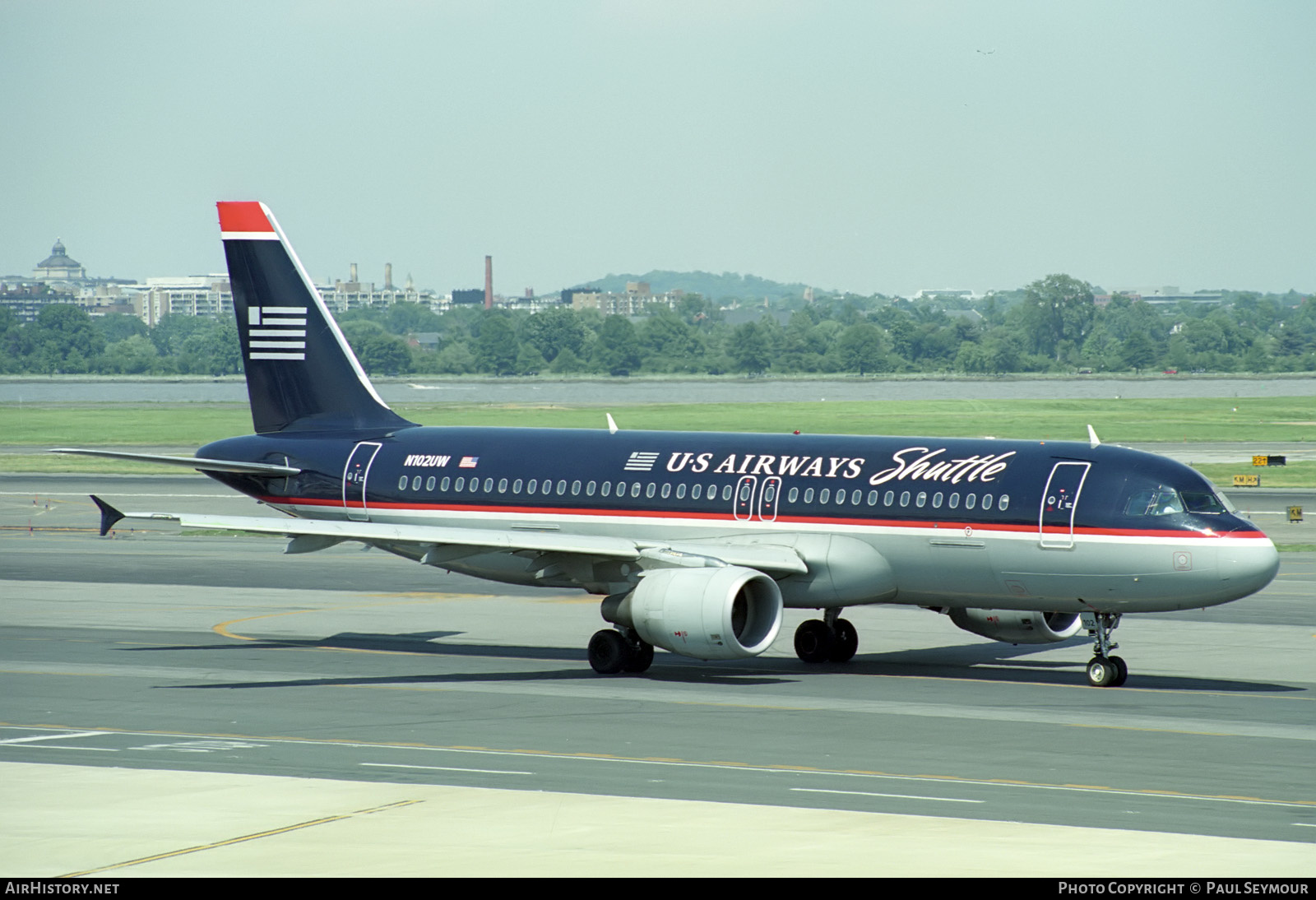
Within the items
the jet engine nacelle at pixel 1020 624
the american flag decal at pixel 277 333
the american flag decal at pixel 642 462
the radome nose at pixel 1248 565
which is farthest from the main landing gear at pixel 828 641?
the american flag decal at pixel 277 333

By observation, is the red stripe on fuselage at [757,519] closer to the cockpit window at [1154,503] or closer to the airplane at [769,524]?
the airplane at [769,524]

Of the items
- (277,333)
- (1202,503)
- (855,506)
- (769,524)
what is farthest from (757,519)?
(277,333)

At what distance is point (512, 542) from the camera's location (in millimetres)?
35312

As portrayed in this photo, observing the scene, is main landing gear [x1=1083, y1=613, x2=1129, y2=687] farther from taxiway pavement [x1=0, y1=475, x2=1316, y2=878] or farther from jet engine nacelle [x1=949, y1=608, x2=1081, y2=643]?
jet engine nacelle [x1=949, y1=608, x2=1081, y2=643]

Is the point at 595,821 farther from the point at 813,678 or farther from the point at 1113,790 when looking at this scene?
the point at 813,678

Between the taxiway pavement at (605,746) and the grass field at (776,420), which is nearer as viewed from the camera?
the taxiway pavement at (605,746)

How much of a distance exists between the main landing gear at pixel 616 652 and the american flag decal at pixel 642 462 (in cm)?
422

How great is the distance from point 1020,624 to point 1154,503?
4571mm

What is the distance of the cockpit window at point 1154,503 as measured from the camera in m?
32.9

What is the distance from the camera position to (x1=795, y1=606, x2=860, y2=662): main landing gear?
36.9 m

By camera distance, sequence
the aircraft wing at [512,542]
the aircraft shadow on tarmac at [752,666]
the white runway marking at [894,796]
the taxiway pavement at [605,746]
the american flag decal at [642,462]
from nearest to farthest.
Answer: the taxiway pavement at [605,746], the white runway marking at [894,796], the aircraft shadow on tarmac at [752,666], the aircraft wing at [512,542], the american flag decal at [642,462]

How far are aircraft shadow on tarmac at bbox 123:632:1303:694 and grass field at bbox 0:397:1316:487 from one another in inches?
2151

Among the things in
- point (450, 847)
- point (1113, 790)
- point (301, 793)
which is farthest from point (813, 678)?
point (450, 847)

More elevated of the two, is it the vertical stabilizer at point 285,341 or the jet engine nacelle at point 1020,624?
the vertical stabilizer at point 285,341
